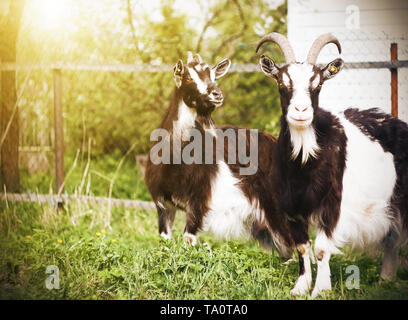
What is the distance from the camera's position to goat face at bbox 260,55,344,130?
3381 mm

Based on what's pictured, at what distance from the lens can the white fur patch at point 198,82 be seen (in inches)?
165

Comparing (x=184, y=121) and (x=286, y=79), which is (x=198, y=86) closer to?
(x=184, y=121)

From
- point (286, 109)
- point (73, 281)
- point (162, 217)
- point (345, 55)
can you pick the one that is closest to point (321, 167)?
point (286, 109)

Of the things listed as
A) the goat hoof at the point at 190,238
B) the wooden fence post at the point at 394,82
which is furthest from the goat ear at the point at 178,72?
the wooden fence post at the point at 394,82

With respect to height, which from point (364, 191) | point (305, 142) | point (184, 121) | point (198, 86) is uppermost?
point (198, 86)

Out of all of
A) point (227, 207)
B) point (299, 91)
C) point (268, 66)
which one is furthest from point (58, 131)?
point (299, 91)

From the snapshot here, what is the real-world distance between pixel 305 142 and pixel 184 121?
4.09ft

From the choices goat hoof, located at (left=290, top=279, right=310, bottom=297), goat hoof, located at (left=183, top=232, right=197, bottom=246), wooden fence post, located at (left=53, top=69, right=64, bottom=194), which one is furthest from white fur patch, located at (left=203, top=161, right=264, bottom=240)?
wooden fence post, located at (left=53, top=69, right=64, bottom=194)

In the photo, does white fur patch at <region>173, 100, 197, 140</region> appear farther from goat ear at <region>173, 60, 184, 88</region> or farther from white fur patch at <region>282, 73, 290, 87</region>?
white fur patch at <region>282, 73, 290, 87</region>

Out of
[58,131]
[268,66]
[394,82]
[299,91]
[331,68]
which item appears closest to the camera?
[299,91]

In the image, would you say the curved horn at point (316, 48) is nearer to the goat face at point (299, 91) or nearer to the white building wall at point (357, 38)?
the goat face at point (299, 91)

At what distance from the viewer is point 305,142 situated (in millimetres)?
3561

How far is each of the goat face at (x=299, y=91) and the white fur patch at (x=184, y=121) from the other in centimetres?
100

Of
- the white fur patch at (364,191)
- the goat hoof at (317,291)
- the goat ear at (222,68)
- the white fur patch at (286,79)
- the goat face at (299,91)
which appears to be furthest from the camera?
the goat ear at (222,68)
